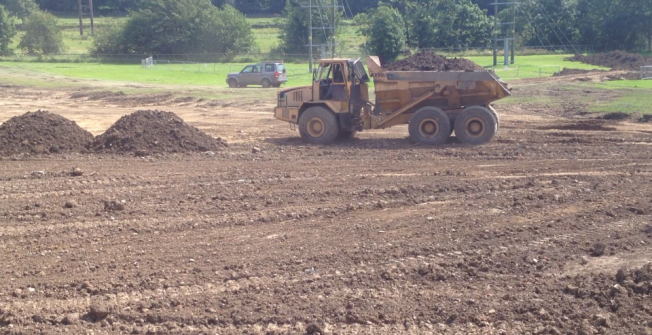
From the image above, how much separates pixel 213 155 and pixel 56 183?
430 cm

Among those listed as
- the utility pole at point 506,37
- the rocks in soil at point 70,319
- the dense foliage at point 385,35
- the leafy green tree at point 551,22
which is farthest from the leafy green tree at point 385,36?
the rocks in soil at point 70,319

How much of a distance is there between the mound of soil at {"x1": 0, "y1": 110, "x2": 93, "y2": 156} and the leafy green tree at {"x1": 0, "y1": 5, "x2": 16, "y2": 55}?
218ft

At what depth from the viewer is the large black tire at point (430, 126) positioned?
18.9m

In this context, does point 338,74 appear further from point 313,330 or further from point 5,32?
point 5,32

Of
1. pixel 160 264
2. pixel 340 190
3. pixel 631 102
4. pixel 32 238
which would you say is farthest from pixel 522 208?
pixel 631 102

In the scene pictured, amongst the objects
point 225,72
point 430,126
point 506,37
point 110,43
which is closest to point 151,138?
point 430,126

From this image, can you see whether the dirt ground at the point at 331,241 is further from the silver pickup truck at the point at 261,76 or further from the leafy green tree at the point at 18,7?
the leafy green tree at the point at 18,7

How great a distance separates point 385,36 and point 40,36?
3725 centimetres

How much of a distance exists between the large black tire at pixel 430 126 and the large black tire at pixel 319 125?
1997 mm

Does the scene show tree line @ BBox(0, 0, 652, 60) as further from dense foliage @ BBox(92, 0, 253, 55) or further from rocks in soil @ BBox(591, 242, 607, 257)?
rocks in soil @ BBox(591, 242, 607, 257)

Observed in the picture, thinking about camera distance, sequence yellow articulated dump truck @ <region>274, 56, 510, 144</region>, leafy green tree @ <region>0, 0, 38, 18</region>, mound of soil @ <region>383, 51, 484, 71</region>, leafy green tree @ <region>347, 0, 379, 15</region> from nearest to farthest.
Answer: yellow articulated dump truck @ <region>274, 56, 510, 144</region> < mound of soil @ <region>383, 51, 484, 71</region> < leafy green tree @ <region>0, 0, 38, 18</region> < leafy green tree @ <region>347, 0, 379, 15</region>

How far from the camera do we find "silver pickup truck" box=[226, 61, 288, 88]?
4462 cm

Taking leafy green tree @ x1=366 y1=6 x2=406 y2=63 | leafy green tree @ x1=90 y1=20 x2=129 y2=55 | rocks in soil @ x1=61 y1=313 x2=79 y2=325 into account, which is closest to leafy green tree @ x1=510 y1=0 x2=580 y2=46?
leafy green tree @ x1=366 y1=6 x2=406 y2=63

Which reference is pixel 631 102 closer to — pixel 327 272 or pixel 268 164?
pixel 268 164
